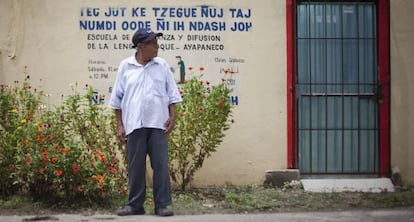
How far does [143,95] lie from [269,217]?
1.63 metres

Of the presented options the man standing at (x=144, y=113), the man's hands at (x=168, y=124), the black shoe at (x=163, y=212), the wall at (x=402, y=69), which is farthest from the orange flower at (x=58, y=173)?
the wall at (x=402, y=69)

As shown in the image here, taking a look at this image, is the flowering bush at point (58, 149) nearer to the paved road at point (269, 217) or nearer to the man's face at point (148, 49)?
the paved road at point (269, 217)

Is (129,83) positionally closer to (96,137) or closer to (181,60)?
(96,137)

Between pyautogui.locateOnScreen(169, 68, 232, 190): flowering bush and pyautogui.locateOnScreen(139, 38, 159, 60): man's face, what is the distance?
1270mm

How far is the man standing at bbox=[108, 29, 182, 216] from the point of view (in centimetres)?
627

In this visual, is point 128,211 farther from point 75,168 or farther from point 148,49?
point 148,49

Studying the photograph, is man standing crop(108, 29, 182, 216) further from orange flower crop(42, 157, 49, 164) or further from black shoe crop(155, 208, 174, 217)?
orange flower crop(42, 157, 49, 164)

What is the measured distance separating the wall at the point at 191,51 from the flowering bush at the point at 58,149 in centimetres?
45

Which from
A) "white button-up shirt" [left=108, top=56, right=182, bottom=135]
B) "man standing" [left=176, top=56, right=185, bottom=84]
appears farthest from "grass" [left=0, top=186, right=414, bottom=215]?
"man standing" [left=176, top=56, right=185, bottom=84]

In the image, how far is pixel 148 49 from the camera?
6270 millimetres

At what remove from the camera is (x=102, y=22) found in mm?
8055

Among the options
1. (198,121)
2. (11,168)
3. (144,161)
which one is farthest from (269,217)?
(11,168)

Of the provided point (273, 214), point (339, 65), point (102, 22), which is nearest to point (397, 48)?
point (339, 65)

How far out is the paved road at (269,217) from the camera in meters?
6.32
